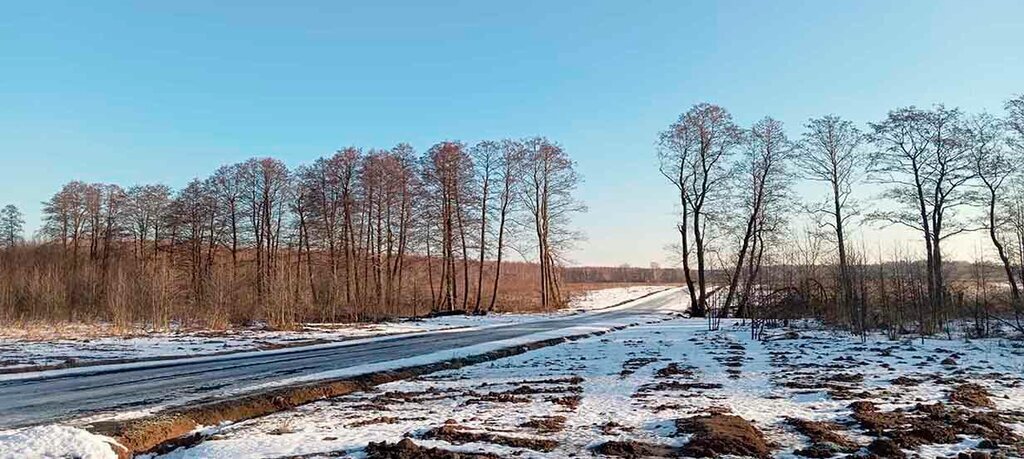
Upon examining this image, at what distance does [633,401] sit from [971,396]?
496cm

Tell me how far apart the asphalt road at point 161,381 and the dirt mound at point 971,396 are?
11972 mm

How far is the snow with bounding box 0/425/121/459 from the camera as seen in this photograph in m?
6.59

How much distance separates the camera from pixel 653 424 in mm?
7957

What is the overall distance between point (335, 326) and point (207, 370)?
17.1 m

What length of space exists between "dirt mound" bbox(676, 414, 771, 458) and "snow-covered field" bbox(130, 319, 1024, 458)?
0.16 metres

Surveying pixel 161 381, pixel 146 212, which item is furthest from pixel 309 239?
pixel 161 381

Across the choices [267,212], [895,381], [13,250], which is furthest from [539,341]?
[13,250]

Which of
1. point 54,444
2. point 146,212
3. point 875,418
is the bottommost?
point 875,418

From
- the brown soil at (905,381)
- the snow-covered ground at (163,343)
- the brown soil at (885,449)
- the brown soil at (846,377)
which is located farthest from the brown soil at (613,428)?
the snow-covered ground at (163,343)

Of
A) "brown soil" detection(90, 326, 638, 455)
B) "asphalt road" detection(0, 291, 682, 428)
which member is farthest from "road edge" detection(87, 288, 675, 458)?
"asphalt road" detection(0, 291, 682, 428)

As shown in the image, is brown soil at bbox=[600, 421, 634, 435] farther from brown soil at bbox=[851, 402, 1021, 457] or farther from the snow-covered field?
brown soil at bbox=[851, 402, 1021, 457]

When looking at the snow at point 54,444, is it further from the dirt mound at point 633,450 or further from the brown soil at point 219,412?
the dirt mound at point 633,450

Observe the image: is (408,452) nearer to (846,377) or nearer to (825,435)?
(825,435)

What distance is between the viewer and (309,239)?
47438 mm
